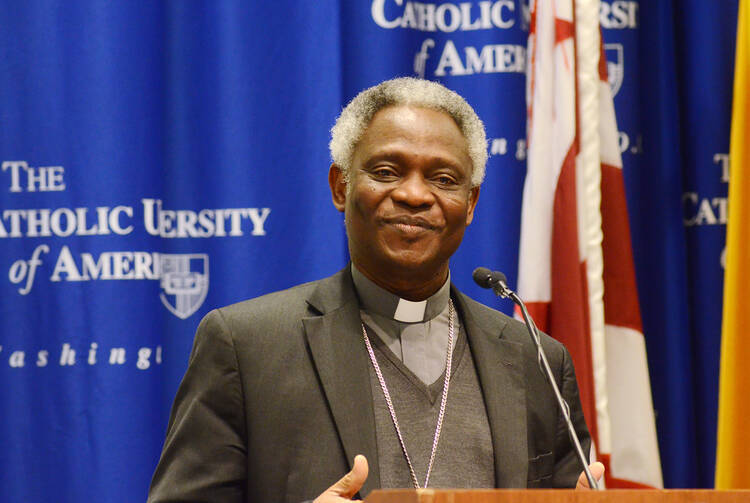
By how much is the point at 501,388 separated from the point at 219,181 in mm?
1766

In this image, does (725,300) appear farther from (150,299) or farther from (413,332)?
(150,299)

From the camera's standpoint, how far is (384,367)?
2.17m

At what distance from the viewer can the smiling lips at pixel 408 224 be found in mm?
2104

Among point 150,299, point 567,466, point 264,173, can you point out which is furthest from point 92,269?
point 567,466

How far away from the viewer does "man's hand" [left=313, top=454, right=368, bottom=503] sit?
1.63 metres

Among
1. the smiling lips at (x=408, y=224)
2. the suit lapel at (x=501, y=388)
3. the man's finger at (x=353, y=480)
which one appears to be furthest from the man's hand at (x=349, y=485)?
the smiling lips at (x=408, y=224)

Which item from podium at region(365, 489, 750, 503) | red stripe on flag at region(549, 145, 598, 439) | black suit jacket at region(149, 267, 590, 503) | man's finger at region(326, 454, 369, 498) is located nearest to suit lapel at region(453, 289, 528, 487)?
black suit jacket at region(149, 267, 590, 503)

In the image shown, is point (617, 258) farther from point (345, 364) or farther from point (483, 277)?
point (345, 364)

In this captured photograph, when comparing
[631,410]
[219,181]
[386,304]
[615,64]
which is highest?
[615,64]

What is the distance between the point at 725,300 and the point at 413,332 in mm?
1591

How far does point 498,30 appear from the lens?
3.70m

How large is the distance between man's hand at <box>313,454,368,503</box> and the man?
290 mm

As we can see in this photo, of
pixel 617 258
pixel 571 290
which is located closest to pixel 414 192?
pixel 571 290

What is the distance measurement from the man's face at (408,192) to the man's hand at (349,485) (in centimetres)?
60
